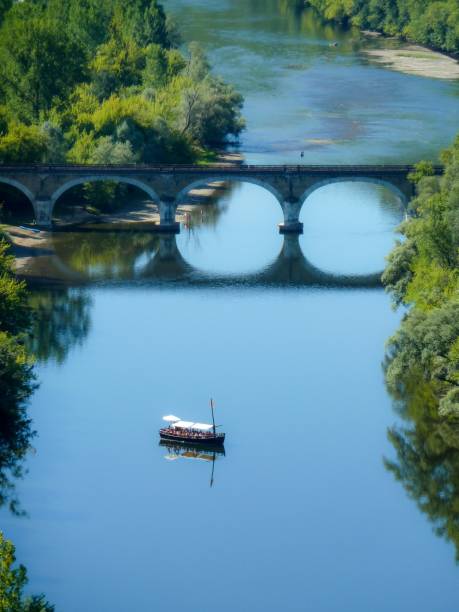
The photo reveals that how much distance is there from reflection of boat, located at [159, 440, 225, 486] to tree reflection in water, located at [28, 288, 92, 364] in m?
14.2

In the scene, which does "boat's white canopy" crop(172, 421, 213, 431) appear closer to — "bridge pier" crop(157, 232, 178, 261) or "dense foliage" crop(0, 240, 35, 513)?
"dense foliage" crop(0, 240, 35, 513)

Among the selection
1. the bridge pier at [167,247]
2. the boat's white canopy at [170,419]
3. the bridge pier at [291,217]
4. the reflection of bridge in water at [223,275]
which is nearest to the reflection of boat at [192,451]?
the boat's white canopy at [170,419]

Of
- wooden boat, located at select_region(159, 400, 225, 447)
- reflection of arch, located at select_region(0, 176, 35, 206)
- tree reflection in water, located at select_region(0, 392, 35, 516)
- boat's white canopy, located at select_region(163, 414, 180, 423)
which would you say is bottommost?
tree reflection in water, located at select_region(0, 392, 35, 516)

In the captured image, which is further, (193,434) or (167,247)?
(167,247)

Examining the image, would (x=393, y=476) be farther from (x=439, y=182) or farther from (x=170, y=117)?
(x=170, y=117)

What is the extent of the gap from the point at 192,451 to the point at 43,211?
4626cm

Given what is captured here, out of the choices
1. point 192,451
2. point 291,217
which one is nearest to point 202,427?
point 192,451

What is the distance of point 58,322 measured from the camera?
314 feet

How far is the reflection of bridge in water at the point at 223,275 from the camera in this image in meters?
105

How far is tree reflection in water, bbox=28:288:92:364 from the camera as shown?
90.1m

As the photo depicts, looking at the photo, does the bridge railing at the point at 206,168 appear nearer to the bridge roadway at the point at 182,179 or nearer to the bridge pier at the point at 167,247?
the bridge roadway at the point at 182,179

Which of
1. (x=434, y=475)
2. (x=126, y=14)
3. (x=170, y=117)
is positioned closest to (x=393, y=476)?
(x=434, y=475)

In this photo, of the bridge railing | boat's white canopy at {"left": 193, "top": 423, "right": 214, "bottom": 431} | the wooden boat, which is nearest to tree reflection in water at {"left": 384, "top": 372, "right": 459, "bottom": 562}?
the wooden boat

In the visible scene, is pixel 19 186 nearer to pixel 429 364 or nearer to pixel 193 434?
pixel 193 434
